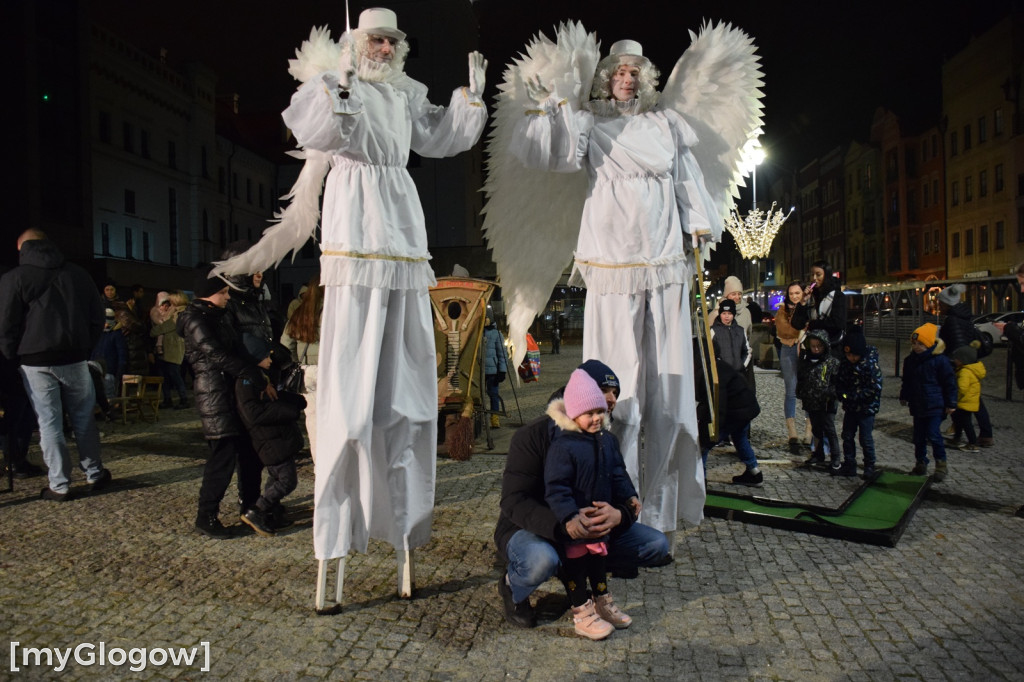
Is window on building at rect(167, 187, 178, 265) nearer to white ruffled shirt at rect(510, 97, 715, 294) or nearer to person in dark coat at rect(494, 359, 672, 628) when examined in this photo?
white ruffled shirt at rect(510, 97, 715, 294)

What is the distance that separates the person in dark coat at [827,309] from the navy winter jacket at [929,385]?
590 millimetres

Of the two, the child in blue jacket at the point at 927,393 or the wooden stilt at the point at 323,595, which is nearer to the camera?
the wooden stilt at the point at 323,595

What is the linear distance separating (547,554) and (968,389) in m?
6.06

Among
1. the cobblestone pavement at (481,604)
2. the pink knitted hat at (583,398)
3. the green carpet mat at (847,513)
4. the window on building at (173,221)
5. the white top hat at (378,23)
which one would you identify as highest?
the window on building at (173,221)

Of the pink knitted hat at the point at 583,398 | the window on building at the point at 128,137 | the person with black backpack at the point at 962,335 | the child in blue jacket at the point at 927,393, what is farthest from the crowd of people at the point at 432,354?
the window on building at the point at 128,137

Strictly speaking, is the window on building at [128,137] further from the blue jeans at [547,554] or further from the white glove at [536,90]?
the blue jeans at [547,554]

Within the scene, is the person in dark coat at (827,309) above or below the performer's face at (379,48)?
below

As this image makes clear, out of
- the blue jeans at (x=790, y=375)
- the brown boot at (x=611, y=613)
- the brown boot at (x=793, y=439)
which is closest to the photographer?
the brown boot at (x=611, y=613)

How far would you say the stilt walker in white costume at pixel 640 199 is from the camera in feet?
13.0

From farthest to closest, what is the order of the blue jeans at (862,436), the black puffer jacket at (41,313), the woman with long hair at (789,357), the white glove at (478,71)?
the woman with long hair at (789,357)
the blue jeans at (862,436)
the black puffer jacket at (41,313)
the white glove at (478,71)

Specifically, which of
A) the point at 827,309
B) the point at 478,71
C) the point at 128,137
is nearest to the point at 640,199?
the point at 478,71

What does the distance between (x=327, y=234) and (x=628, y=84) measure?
69.5 inches

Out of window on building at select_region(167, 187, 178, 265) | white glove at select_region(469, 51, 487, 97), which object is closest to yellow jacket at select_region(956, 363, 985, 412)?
white glove at select_region(469, 51, 487, 97)

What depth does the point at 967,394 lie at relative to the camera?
7531mm
